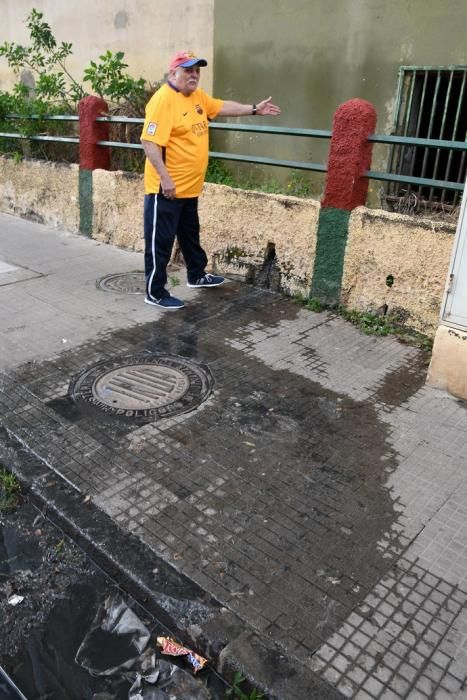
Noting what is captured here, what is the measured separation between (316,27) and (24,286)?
163 inches

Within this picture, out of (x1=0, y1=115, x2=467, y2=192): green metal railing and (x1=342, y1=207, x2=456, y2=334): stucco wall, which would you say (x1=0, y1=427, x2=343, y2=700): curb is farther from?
(x1=0, y1=115, x2=467, y2=192): green metal railing

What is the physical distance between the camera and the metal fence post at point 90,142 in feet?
22.4

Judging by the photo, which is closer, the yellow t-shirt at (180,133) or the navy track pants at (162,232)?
the yellow t-shirt at (180,133)

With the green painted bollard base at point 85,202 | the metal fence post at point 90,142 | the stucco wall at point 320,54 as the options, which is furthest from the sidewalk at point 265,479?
the stucco wall at point 320,54

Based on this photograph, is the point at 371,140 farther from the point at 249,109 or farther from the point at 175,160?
the point at 175,160

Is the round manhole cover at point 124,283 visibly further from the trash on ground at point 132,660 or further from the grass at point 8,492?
the trash on ground at point 132,660

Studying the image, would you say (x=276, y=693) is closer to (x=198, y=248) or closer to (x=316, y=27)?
(x=198, y=248)

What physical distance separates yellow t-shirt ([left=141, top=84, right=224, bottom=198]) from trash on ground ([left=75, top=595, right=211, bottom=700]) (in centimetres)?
344

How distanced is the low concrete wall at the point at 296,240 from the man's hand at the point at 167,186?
0.93 m

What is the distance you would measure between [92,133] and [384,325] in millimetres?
4276

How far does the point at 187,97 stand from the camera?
4.66m

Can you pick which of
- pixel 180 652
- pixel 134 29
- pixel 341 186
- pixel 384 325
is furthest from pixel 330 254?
pixel 134 29

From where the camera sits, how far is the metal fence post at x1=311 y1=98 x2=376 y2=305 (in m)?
4.61

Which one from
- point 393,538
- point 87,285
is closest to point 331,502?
point 393,538
